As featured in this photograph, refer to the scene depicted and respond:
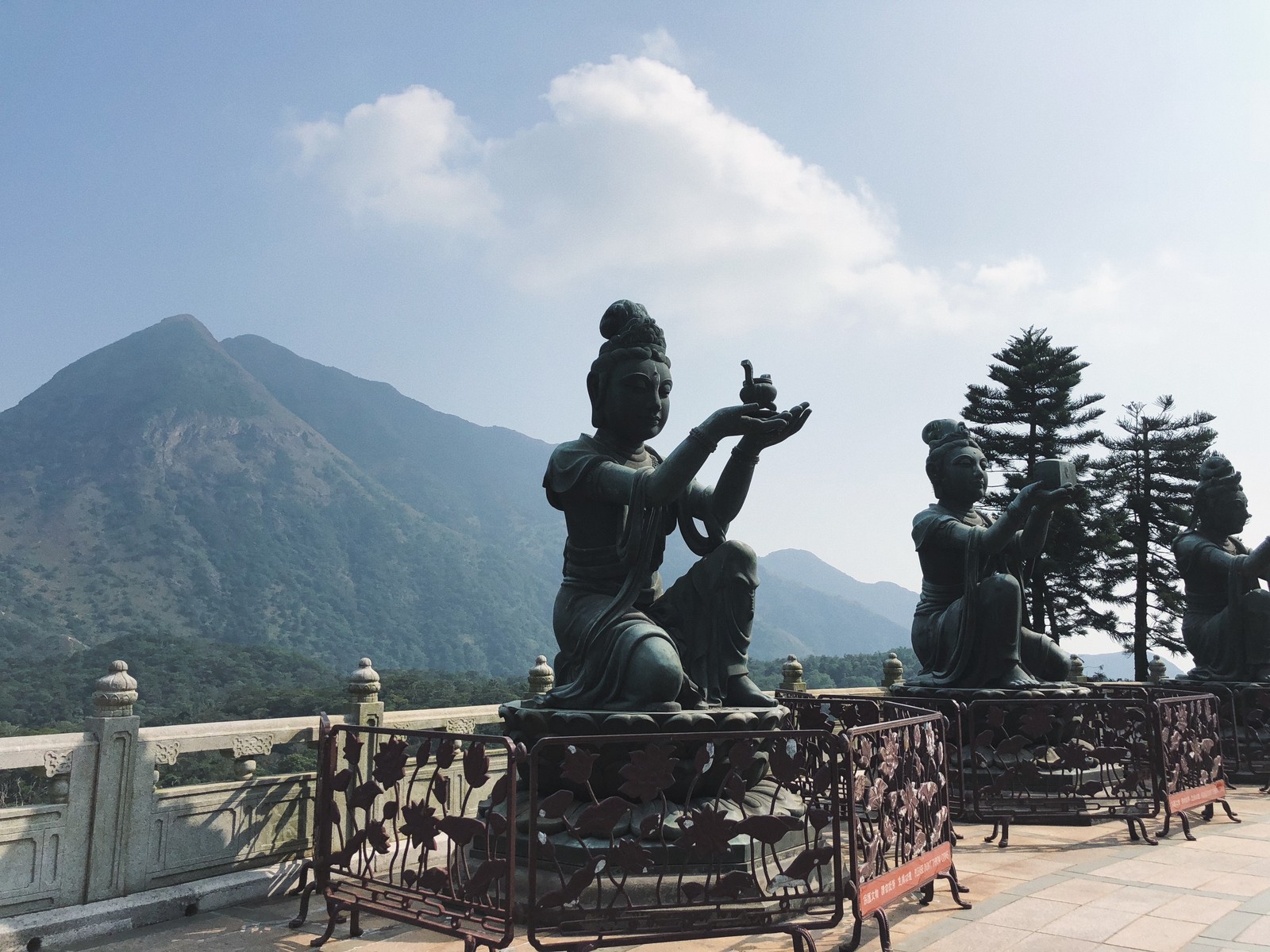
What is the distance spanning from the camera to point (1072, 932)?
400 cm

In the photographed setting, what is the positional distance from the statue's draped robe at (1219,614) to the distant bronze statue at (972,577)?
2.76 metres

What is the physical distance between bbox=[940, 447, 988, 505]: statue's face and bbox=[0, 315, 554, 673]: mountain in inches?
2252

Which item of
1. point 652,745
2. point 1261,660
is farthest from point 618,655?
point 1261,660

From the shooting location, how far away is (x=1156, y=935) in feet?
13.0

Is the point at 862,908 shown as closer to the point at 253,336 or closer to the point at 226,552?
the point at 226,552

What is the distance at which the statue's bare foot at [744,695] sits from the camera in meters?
4.85

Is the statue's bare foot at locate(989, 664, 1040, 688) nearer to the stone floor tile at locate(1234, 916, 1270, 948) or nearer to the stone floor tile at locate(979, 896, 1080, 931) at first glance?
the stone floor tile at locate(979, 896, 1080, 931)

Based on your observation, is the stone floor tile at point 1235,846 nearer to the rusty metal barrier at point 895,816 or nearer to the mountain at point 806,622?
the rusty metal barrier at point 895,816

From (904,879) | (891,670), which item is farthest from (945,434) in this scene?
(904,879)

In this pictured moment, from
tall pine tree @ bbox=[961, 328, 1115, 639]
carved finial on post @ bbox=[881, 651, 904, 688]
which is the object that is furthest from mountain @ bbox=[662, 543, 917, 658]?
carved finial on post @ bbox=[881, 651, 904, 688]

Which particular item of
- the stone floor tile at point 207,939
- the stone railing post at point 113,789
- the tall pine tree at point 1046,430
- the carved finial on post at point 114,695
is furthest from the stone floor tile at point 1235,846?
the tall pine tree at point 1046,430

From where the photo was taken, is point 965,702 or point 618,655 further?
point 965,702

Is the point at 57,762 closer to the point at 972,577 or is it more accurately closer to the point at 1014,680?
the point at 972,577

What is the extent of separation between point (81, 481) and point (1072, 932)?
276ft
